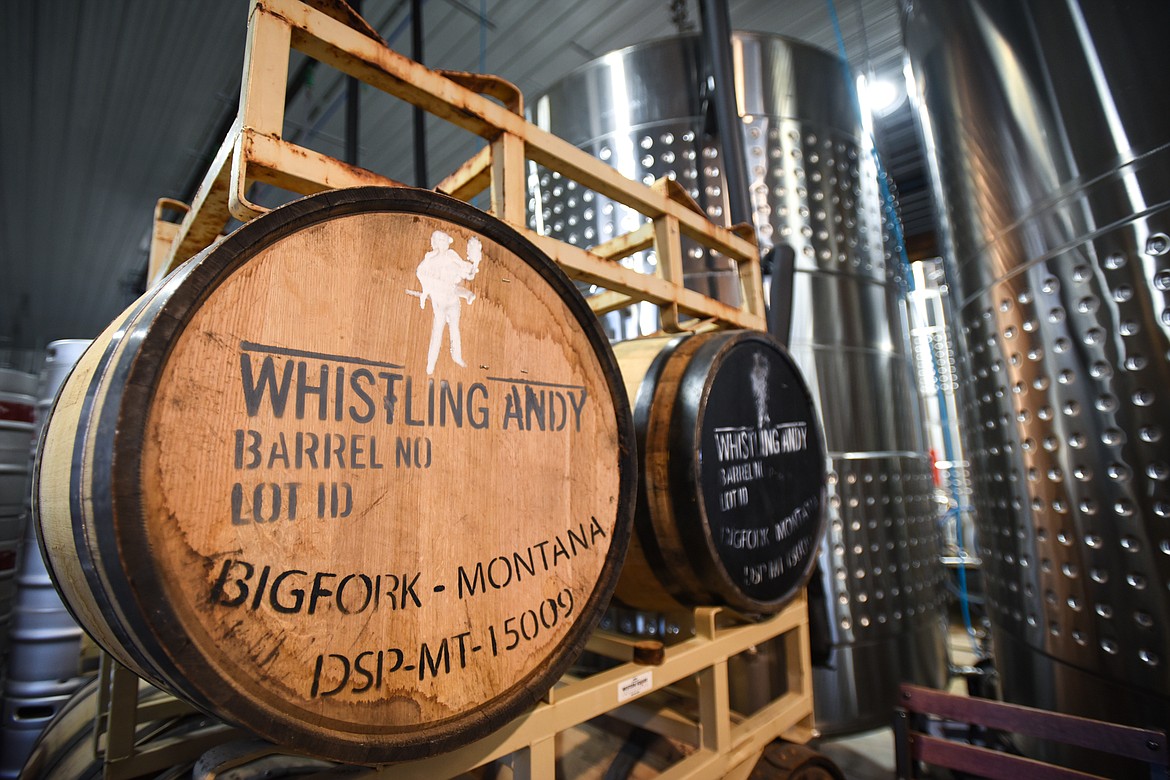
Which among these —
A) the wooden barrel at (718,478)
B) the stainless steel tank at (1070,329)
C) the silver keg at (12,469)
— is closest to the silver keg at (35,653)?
the silver keg at (12,469)

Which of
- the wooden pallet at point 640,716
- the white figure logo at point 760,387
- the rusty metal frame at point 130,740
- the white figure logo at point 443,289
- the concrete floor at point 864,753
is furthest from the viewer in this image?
the concrete floor at point 864,753

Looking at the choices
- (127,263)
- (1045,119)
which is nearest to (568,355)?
(1045,119)

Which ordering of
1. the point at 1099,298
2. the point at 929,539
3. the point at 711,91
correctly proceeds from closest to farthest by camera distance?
the point at 1099,298, the point at 711,91, the point at 929,539

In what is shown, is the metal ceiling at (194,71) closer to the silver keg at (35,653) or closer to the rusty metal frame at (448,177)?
the rusty metal frame at (448,177)

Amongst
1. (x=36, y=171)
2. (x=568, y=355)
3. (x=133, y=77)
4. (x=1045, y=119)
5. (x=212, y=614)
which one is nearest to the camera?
(x=212, y=614)

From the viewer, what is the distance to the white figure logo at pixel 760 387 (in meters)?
1.60

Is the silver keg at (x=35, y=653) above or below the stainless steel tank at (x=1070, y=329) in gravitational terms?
below

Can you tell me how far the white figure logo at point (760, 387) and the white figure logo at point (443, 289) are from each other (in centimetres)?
92

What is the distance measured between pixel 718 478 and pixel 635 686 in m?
0.51

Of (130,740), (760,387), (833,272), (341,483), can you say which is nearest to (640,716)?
(760,387)

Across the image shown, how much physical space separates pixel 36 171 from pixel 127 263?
9.32ft

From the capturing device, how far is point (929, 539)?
3.05m

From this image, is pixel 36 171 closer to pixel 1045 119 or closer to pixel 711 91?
pixel 711 91

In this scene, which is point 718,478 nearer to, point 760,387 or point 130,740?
point 760,387
